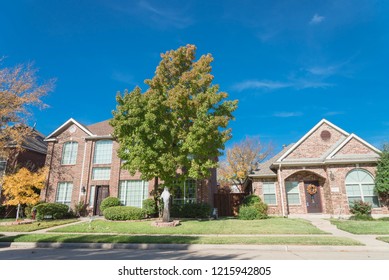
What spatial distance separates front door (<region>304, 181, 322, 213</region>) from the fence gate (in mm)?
5152

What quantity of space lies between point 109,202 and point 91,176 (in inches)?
149

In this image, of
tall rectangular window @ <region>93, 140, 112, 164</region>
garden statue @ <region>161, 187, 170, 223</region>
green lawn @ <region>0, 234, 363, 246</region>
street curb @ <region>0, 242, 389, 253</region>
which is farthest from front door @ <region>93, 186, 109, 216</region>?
street curb @ <region>0, 242, 389, 253</region>

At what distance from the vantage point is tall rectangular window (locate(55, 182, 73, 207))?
65.4 feet

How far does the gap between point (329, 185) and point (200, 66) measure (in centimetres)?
1259

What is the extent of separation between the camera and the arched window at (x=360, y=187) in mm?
16641

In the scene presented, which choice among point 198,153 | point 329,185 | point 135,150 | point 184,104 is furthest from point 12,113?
point 329,185

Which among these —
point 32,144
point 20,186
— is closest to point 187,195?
point 20,186

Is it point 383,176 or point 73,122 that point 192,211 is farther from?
point 73,122

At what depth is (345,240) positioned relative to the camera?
805 cm

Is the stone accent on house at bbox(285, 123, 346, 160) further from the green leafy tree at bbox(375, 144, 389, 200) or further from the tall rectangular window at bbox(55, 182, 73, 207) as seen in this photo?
the tall rectangular window at bbox(55, 182, 73, 207)

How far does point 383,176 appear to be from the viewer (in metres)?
15.9

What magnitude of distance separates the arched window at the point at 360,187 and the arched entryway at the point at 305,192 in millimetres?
1827

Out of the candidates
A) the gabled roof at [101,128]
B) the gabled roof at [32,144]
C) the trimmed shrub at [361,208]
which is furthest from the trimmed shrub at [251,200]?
the gabled roof at [32,144]

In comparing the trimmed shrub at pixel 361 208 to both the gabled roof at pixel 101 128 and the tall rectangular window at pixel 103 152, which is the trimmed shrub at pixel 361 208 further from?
the gabled roof at pixel 101 128
